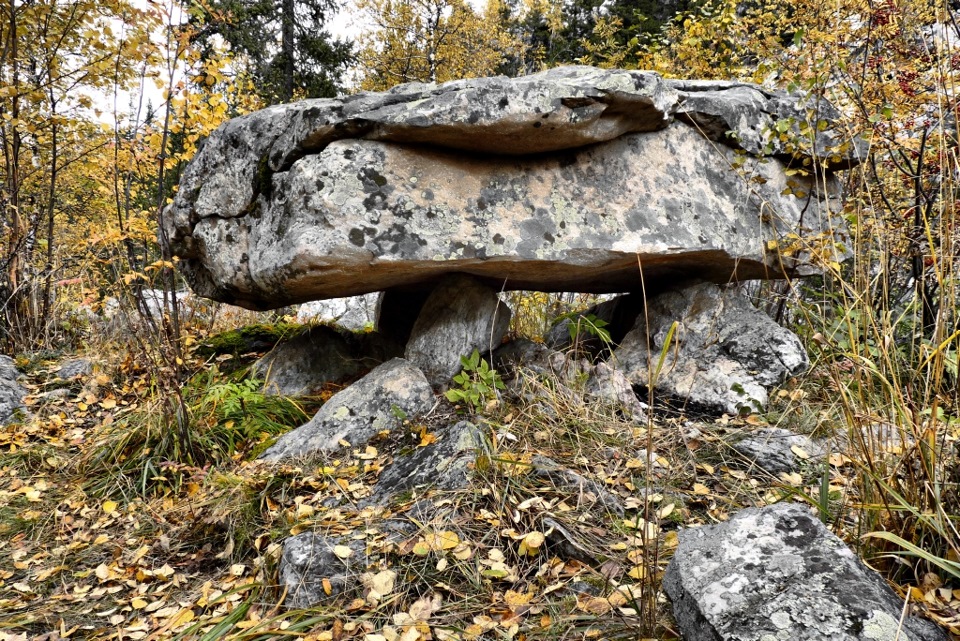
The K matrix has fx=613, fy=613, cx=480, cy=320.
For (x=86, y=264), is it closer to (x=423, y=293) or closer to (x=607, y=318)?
(x=423, y=293)

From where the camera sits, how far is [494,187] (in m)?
3.50

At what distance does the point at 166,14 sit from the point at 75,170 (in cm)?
416

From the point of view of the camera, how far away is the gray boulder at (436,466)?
8.30 feet

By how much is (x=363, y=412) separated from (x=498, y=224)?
1.29m

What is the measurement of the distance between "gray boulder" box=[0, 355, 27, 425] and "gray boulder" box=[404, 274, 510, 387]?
2.60m

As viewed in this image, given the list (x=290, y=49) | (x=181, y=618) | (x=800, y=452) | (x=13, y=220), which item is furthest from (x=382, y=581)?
(x=290, y=49)

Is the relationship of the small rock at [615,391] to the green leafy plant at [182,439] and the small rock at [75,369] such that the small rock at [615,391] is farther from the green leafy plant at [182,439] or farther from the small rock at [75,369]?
the small rock at [75,369]

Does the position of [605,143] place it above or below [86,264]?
above

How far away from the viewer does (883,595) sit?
1390mm

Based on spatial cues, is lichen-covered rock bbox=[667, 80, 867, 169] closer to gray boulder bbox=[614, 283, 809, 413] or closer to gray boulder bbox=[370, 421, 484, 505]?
gray boulder bbox=[614, 283, 809, 413]

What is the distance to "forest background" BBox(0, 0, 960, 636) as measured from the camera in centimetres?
168

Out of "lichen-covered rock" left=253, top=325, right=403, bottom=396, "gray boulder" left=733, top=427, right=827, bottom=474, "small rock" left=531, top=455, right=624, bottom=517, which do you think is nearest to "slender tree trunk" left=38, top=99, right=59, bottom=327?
"lichen-covered rock" left=253, top=325, right=403, bottom=396

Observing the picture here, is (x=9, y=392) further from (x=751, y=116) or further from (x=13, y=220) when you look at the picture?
(x=751, y=116)

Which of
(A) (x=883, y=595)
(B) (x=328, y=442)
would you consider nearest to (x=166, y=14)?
(B) (x=328, y=442)
